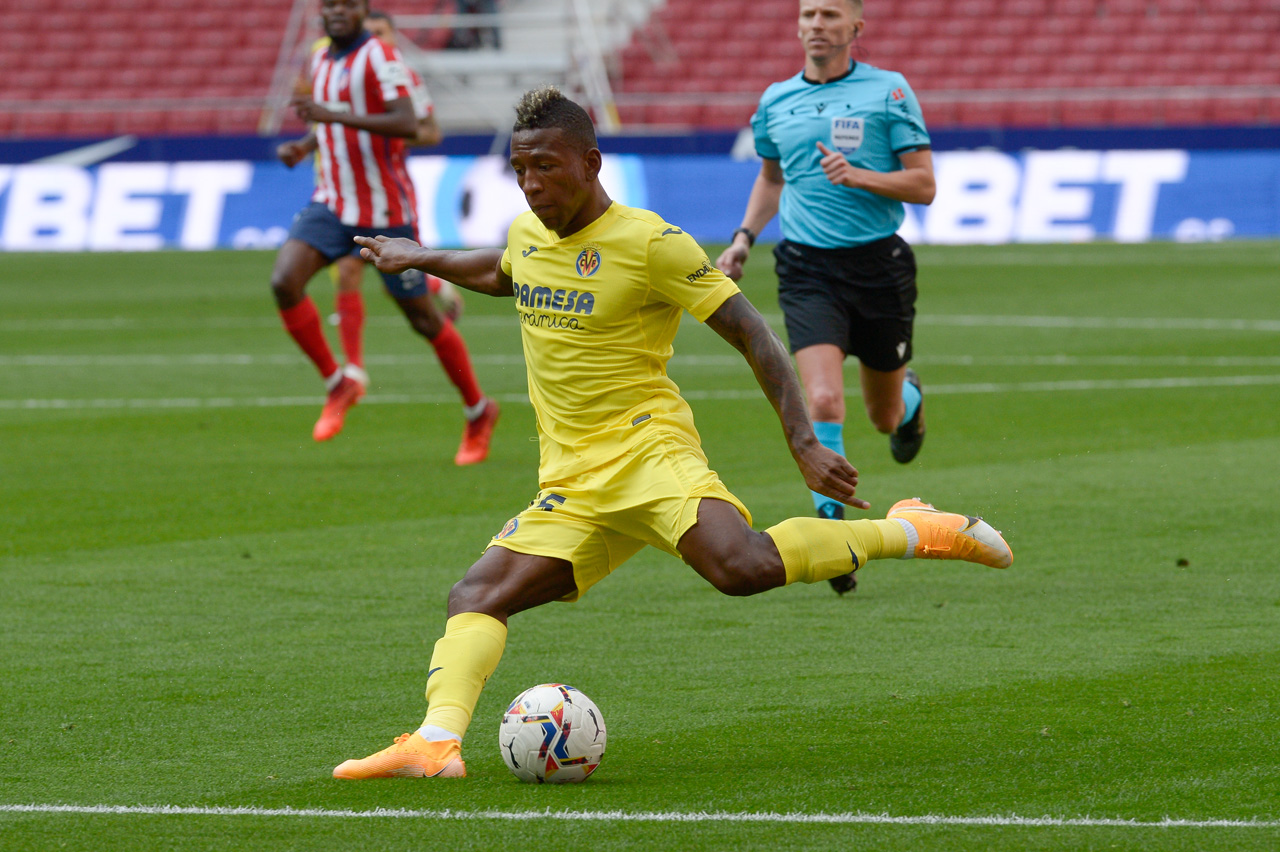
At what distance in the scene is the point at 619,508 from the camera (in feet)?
16.6

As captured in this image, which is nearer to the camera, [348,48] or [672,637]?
[672,637]

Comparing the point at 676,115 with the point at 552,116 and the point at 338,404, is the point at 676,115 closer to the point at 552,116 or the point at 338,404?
the point at 338,404

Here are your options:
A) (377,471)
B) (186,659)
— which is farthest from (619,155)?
(186,659)

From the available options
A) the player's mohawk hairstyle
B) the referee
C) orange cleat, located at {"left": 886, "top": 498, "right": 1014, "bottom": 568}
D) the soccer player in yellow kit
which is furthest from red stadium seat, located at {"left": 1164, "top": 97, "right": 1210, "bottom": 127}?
the player's mohawk hairstyle

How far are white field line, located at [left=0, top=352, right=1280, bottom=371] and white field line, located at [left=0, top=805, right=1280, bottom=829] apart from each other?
10.4 metres

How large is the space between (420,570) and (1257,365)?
8.40 meters

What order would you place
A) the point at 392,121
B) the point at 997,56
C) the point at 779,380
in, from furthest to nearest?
the point at 997,56 → the point at 392,121 → the point at 779,380

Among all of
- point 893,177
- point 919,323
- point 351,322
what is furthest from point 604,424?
point 919,323

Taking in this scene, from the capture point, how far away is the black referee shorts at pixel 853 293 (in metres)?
7.74

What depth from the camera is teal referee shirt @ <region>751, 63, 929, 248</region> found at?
25.4ft

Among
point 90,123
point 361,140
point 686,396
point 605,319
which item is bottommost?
point 90,123

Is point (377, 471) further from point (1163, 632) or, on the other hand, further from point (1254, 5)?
point (1254, 5)

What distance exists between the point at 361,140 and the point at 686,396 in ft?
10.5

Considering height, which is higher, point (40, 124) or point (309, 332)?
point (309, 332)
